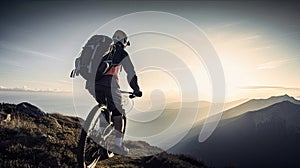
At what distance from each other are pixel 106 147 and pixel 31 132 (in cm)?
605

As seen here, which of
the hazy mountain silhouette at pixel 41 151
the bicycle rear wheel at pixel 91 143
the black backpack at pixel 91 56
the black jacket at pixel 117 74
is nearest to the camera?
the bicycle rear wheel at pixel 91 143

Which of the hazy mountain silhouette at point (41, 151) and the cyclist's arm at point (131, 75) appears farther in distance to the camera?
the hazy mountain silhouette at point (41, 151)

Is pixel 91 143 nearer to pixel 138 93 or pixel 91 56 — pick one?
pixel 138 93

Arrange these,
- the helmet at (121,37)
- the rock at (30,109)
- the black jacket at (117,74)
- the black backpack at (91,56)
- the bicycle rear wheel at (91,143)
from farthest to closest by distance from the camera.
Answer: the rock at (30,109), the helmet at (121,37), the black jacket at (117,74), the black backpack at (91,56), the bicycle rear wheel at (91,143)

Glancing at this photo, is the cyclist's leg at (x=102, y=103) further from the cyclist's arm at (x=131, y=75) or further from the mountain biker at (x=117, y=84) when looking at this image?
the cyclist's arm at (x=131, y=75)

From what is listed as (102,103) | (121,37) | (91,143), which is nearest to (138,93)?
(102,103)

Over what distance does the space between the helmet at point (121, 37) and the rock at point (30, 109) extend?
11.6m

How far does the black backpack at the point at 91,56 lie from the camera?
5.95 metres

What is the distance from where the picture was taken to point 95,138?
607 centimetres

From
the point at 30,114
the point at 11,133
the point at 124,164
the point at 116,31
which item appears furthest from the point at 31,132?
the point at 116,31

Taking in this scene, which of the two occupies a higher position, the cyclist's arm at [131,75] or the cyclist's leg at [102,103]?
the cyclist's arm at [131,75]

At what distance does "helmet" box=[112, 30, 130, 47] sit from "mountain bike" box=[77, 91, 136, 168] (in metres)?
1.32

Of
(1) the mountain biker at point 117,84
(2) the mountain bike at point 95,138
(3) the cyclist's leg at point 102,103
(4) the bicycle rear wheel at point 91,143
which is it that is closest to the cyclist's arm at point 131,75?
(1) the mountain biker at point 117,84

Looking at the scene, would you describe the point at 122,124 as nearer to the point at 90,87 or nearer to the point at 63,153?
the point at 90,87
